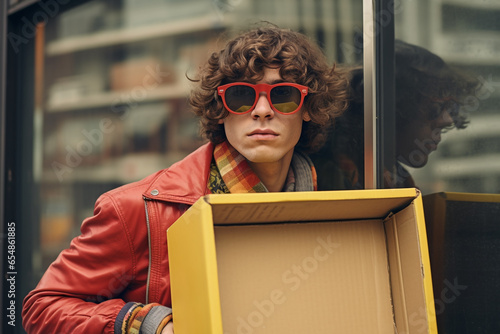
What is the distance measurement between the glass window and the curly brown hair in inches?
9.2

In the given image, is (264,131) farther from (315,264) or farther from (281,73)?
(315,264)

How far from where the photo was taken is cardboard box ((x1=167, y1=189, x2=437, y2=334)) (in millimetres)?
1272

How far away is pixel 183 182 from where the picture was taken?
1632 mm

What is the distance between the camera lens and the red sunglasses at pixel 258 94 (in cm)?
162

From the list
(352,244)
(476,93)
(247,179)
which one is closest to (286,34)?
(247,179)

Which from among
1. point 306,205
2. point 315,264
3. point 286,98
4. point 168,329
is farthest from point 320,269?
point 286,98

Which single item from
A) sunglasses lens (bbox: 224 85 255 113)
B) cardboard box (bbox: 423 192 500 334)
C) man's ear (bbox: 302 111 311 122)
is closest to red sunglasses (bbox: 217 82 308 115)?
sunglasses lens (bbox: 224 85 255 113)

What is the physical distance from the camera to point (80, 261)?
1.61 metres

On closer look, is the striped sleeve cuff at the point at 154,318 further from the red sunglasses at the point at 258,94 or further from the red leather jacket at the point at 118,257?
the red sunglasses at the point at 258,94

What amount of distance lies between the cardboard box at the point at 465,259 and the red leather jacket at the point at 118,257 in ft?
Result: 2.22

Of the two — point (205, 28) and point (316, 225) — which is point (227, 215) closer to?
point (316, 225)

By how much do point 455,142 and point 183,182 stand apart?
30.3 inches

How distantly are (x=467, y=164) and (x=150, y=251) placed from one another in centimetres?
90

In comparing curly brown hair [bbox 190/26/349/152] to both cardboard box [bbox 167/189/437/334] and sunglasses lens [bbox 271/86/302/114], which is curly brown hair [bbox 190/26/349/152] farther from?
cardboard box [bbox 167/189/437/334]
